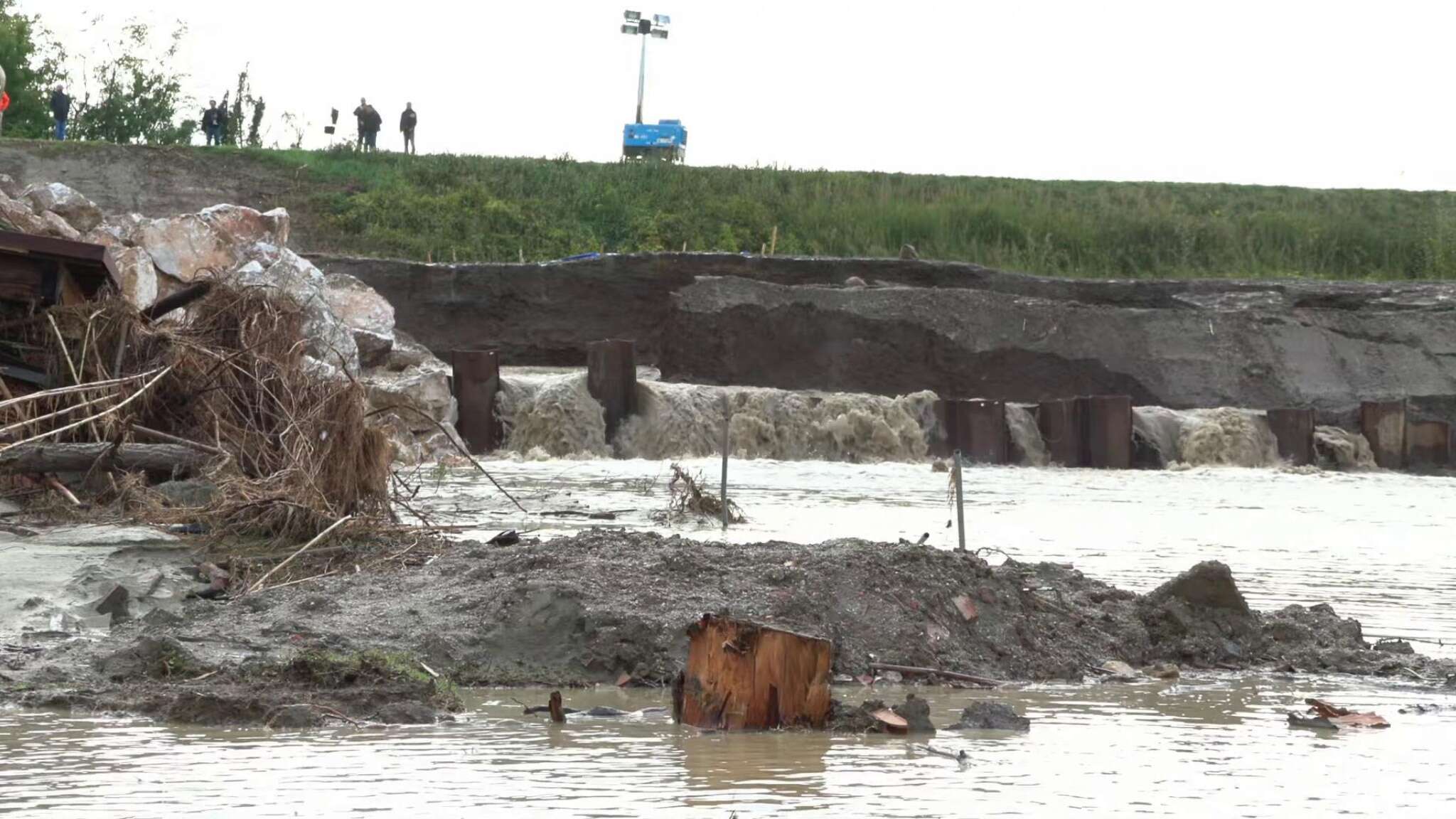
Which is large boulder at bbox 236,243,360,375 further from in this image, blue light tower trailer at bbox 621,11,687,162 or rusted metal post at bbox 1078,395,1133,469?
blue light tower trailer at bbox 621,11,687,162

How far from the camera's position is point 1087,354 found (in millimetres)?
30109

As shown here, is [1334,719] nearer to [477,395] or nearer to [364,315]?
[477,395]

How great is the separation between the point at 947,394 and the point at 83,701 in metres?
24.8

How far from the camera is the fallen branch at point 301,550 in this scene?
7836 mm

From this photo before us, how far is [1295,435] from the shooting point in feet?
88.0

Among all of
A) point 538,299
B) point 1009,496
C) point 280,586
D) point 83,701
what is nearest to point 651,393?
point 538,299

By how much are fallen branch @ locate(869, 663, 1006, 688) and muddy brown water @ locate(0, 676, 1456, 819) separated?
491 mm

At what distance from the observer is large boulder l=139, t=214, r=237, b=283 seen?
66.1 feet

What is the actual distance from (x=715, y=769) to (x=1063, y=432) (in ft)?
70.3

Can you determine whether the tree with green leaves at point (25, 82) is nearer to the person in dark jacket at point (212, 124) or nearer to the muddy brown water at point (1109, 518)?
the person in dark jacket at point (212, 124)

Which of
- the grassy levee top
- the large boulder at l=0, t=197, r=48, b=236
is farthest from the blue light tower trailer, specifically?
the large boulder at l=0, t=197, r=48, b=236

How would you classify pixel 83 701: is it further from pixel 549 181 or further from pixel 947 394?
pixel 549 181

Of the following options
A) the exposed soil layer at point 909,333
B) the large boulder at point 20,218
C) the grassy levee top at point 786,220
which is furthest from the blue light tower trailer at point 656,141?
the large boulder at point 20,218

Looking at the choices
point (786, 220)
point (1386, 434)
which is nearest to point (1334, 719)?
point (1386, 434)
